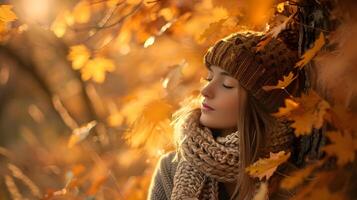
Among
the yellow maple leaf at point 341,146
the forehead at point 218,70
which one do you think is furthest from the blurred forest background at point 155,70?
the forehead at point 218,70

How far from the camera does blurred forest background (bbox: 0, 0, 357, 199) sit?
1.64m

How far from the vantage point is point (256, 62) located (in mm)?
2148

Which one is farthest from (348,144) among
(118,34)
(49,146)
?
(49,146)

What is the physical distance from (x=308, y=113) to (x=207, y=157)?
0.59 m

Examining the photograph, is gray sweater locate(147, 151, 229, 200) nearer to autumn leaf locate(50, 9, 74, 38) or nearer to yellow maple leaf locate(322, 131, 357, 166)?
autumn leaf locate(50, 9, 74, 38)

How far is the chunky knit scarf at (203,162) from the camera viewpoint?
2.16m

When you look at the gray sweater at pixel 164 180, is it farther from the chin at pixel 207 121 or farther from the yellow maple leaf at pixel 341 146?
the yellow maple leaf at pixel 341 146

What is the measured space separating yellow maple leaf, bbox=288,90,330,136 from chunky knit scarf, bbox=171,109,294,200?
0.51m

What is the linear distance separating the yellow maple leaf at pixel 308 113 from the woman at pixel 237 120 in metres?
0.50

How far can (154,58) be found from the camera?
320cm

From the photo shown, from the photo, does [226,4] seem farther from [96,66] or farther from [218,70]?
[96,66]

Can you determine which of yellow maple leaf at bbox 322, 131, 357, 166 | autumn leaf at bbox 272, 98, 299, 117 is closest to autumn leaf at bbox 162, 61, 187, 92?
autumn leaf at bbox 272, 98, 299, 117

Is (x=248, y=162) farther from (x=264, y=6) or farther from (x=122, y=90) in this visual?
(x=122, y=90)

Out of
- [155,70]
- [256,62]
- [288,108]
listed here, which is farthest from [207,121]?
[155,70]
